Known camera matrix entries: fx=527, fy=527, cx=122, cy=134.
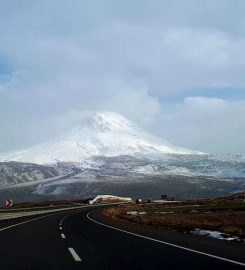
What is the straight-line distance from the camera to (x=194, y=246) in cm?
1992

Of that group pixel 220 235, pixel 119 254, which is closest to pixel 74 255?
pixel 119 254

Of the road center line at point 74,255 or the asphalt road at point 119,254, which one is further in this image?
the road center line at point 74,255

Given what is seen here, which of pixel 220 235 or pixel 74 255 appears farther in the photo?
pixel 220 235

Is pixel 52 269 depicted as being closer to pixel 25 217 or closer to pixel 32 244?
pixel 32 244

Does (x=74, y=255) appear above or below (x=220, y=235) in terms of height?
above

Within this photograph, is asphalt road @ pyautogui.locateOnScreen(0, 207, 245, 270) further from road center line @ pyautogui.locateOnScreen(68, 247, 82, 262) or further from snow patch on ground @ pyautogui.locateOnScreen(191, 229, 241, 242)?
snow patch on ground @ pyautogui.locateOnScreen(191, 229, 241, 242)

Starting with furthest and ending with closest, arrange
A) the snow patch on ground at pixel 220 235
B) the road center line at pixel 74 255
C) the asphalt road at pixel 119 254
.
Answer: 1. the snow patch on ground at pixel 220 235
2. the road center line at pixel 74 255
3. the asphalt road at pixel 119 254

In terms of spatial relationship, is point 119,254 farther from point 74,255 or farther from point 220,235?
point 220,235

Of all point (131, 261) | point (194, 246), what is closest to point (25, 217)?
point (194, 246)

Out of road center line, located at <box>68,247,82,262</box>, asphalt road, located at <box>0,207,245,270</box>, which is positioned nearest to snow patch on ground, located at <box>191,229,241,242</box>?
asphalt road, located at <box>0,207,245,270</box>

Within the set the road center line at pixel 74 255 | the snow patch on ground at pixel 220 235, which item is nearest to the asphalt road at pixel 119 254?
the road center line at pixel 74 255

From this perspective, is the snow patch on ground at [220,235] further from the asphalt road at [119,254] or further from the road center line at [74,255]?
the road center line at [74,255]

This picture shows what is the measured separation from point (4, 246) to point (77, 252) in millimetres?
4117

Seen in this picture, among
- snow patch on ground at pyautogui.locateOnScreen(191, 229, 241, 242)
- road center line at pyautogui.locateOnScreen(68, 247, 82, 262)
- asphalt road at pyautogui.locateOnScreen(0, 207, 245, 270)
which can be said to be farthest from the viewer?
snow patch on ground at pyautogui.locateOnScreen(191, 229, 241, 242)
